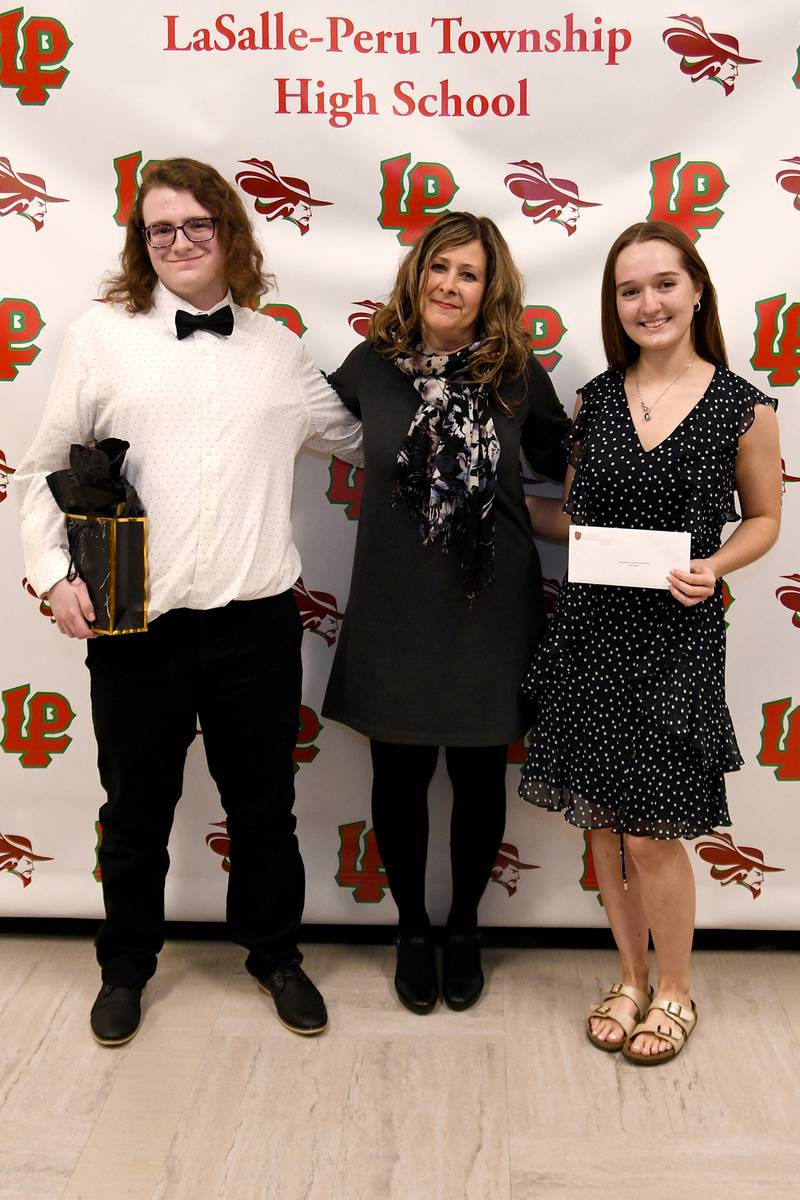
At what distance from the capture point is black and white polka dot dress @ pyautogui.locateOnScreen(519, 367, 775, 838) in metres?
1.95

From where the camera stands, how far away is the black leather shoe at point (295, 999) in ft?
7.34

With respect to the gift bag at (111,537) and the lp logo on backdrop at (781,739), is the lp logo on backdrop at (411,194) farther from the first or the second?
the lp logo on backdrop at (781,739)

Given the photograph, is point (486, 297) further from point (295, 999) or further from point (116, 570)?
point (295, 999)

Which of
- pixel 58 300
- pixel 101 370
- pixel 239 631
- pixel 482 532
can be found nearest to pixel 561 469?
pixel 482 532

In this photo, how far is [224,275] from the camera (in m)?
2.10

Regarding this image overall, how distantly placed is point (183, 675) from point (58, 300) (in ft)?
2.98

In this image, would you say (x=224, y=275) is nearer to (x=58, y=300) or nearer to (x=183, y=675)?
(x=58, y=300)

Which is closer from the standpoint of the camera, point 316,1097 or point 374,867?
point 316,1097

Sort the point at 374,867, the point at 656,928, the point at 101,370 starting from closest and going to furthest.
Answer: the point at 101,370, the point at 656,928, the point at 374,867

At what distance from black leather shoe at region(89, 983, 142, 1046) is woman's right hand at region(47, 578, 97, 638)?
0.79 meters

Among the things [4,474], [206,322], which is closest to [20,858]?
[4,474]

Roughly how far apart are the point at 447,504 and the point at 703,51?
109 centimetres

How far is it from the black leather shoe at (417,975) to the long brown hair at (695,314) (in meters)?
1.30

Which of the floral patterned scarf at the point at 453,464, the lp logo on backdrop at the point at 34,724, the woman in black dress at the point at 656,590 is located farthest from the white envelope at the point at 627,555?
the lp logo on backdrop at the point at 34,724
